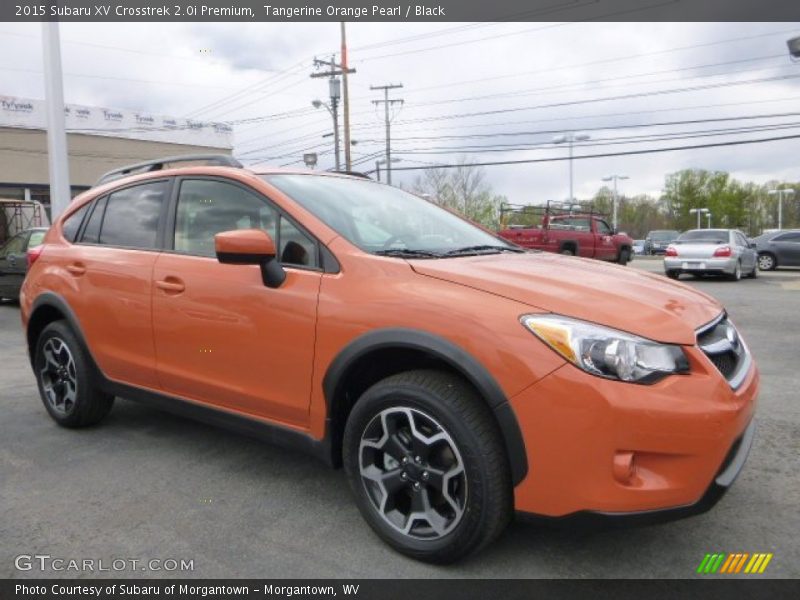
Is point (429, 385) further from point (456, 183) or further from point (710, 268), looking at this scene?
point (456, 183)

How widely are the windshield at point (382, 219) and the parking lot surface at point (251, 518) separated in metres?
1.31

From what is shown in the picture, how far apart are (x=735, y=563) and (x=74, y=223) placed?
436cm

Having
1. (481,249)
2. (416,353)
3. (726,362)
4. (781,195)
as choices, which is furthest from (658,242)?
(416,353)

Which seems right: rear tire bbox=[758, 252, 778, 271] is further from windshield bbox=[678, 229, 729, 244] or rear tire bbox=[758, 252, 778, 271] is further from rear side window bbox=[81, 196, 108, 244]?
rear side window bbox=[81, 196, 108, 244]

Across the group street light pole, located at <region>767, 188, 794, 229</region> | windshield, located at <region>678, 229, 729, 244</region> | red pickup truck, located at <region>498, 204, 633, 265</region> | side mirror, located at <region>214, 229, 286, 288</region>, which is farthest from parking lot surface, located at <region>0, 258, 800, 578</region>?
street light pole, located at <region>767, 188, 794, 229</region>

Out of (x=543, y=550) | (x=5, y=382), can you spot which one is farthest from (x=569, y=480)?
(x=5, y=382)

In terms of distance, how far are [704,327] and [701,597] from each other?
3.34 ft

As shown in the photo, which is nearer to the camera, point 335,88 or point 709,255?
point 709,255

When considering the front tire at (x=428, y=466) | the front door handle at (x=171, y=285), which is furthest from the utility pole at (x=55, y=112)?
the front tire at (x=428, y=466)

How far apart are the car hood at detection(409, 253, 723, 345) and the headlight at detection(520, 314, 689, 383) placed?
40 millimetres

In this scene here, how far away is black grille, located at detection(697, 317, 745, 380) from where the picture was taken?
2.52 meters

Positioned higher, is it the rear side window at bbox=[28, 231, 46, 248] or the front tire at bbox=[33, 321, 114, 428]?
the rear side window at bbox=[28, 231, 46, 248]

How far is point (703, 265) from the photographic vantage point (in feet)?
53.4

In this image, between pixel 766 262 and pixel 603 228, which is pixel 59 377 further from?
pixel 766 262
